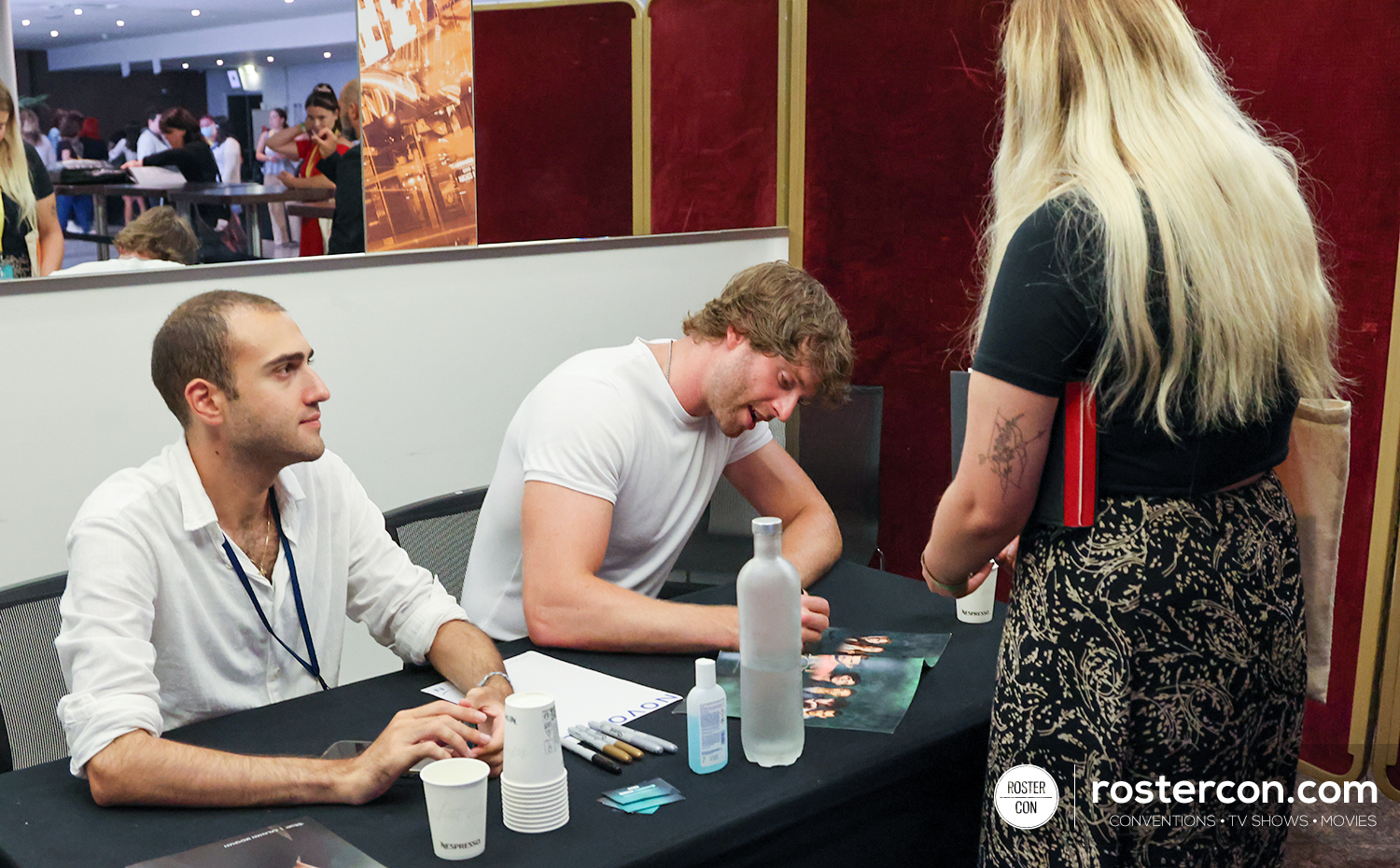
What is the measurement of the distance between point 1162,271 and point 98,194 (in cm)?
201

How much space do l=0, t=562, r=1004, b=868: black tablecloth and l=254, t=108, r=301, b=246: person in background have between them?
1.31 m

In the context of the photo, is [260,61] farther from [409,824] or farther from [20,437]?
[409,824]

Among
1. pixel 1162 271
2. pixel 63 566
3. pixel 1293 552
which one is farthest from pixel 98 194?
pixel 1293 552

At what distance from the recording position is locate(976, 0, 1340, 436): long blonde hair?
3.62 ft

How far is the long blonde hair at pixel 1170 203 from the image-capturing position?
3.62 feet

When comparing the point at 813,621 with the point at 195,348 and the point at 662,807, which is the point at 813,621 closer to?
the point at 662,807

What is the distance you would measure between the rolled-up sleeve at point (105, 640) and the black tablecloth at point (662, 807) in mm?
75

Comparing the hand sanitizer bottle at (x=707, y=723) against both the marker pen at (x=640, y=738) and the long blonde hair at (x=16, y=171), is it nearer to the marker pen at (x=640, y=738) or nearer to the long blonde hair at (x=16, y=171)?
the marker pen at (x=640, y=738)

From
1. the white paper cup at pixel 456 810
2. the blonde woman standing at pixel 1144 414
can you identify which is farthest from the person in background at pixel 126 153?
the blonde woman standing at pixel 1144 414

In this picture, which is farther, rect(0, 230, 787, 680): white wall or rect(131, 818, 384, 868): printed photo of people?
rect(0, 230, 787, 680): white wall

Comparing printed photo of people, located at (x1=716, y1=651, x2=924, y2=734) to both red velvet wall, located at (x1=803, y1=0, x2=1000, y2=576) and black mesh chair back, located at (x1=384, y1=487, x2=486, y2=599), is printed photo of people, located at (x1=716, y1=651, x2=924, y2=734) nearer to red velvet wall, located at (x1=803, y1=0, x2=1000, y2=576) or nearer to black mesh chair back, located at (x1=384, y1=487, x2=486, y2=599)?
black mesh chair back, located at (x1=384, y1=487, x2=486, y2=599)

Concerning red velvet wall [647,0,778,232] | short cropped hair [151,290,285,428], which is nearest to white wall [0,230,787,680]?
red velvet wall [647,0,778,232]

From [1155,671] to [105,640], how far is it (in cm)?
114

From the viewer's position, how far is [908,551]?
3512mm
